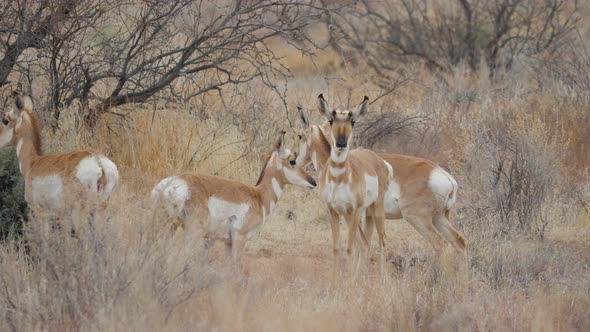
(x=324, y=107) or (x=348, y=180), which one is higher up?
(x=324, y=107)

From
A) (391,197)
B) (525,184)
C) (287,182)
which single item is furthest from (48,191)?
(525,184)

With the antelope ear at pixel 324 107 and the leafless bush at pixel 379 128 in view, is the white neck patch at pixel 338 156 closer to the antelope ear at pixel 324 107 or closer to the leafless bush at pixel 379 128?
the antelope ear at pixel 324 107

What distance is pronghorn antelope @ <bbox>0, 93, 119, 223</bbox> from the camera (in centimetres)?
923

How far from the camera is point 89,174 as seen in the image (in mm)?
9234

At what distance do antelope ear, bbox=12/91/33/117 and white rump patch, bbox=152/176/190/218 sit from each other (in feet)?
5.36

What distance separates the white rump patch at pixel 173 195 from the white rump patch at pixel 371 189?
5.65ft

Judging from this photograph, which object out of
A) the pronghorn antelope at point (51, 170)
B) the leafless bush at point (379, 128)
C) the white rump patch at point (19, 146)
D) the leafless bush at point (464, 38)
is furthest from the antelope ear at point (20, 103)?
the leafless bush at point (464, 38)

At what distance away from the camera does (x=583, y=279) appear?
920 centimetres

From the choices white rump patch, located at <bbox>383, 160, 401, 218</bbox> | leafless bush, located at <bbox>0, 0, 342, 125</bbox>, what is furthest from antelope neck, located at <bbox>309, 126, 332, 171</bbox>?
leafless bush, located at <bbox>0, 0, 342, 125</bbox>

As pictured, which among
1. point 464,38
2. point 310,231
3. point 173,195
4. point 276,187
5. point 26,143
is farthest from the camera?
point 464,38

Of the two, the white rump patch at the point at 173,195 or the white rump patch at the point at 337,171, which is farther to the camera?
the white rump patch at the point at 337,171

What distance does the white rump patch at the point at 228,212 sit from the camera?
9.70m

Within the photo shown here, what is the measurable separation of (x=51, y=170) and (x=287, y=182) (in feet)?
7.92

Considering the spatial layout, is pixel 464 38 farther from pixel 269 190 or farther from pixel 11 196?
pixel 11 196
